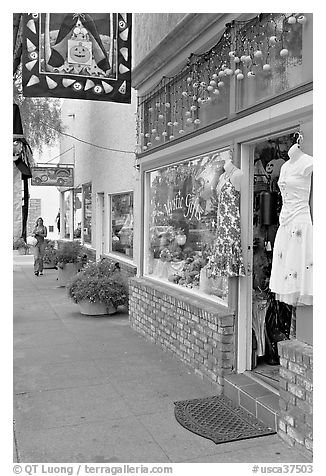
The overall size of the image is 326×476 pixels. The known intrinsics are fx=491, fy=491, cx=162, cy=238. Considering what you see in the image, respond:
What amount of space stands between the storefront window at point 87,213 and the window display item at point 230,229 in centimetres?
905

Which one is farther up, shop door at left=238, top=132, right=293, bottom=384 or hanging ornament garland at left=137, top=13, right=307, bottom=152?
hanging ornament garland at left=137, top=13, right=307, bottom=152

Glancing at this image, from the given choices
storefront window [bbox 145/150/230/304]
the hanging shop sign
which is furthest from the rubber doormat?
the hanging shop sign

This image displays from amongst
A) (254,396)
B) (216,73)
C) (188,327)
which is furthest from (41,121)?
(254,396)

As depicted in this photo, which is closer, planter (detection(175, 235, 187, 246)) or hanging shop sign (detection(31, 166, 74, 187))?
planter (detection(175, 235, 187, 246))

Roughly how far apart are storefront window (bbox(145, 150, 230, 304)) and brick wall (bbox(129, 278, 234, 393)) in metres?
0.22

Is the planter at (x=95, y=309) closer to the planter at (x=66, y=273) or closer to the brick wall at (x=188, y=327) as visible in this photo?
the brick wall at (x=188, y=327)

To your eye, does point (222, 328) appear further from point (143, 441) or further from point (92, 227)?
point (92, 227)

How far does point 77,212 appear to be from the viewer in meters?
15.8

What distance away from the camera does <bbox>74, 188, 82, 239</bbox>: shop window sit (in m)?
15.3

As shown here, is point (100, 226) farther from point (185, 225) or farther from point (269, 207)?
point (269, 207)

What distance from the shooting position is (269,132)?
4.23m

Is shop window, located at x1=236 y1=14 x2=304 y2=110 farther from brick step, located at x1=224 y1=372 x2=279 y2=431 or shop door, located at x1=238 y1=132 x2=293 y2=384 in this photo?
brick step, located at x1=224 y1=372 x2=279 y2=431

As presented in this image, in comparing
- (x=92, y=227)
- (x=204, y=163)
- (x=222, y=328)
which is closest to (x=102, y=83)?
(x=204, y=163)

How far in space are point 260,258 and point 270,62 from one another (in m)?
1.95
